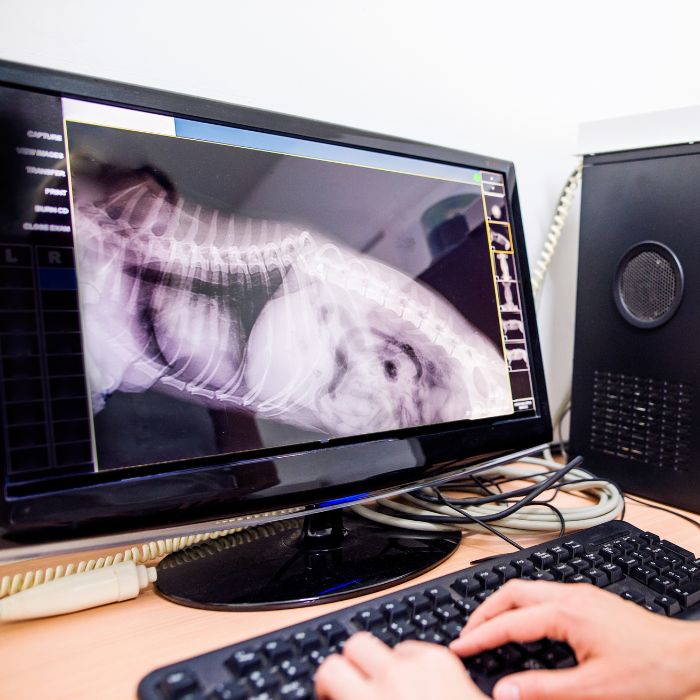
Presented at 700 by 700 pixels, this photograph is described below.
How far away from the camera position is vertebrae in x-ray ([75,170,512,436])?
0.50 metres

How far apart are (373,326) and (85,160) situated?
305mm

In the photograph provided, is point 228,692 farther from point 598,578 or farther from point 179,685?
point 598,578

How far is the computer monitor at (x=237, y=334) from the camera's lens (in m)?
0.47

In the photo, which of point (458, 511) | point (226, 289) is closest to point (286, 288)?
point (226, 289)

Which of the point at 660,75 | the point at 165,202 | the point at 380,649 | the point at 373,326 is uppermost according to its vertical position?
the point at 660,75

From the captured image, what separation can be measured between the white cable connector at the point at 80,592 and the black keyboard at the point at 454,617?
15 centimetres

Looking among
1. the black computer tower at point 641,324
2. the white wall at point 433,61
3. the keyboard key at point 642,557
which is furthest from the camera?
the black computer tower at point 641,324

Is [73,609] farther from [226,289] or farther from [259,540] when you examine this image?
[226,289]

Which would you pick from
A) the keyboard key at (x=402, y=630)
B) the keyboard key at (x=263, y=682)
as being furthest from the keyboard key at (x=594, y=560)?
the keyboard key at (x=263, y=682)

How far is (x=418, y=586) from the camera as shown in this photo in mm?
513

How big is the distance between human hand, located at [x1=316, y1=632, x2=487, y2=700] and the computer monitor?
0.48ft

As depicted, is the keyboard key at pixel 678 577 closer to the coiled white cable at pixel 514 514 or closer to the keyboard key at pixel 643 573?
the keyboard key at pixel 643 573

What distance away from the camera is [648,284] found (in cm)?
84

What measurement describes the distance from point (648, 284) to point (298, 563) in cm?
Answer: 58
